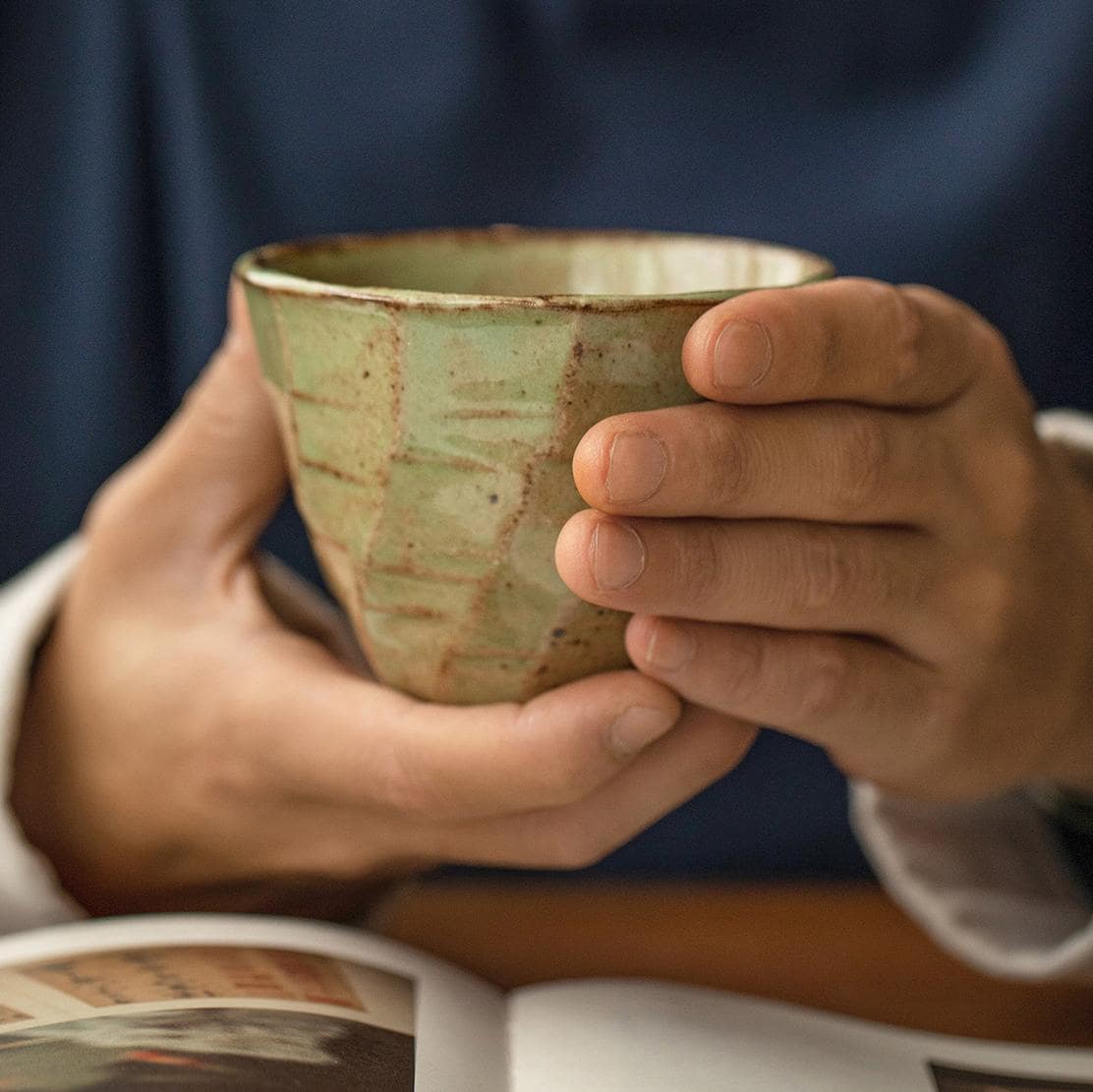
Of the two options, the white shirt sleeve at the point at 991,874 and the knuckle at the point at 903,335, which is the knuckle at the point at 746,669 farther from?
the white shirt sleeve at the point at 991,874

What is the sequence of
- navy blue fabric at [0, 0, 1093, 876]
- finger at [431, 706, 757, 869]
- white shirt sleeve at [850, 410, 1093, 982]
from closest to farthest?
finger at [431, 706, 757, 869] → white shirt sleeve at [850, 410, 1093, 982] → navy blue fabric at [0, 0, 1093, 876]

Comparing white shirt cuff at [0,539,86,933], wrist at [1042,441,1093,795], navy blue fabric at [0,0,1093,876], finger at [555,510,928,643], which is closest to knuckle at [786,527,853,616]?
finger at [555,510,928,643]

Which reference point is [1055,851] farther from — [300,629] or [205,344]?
[205,344]

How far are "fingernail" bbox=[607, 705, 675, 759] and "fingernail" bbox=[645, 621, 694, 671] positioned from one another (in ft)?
0.06

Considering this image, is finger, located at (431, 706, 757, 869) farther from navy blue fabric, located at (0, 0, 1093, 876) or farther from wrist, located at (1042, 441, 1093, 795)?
navy blue fabric, located at (0, 0, 1093, 876)

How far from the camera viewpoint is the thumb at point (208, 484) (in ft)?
1.68

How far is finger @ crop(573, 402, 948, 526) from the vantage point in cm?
34

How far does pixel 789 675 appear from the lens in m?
0.40

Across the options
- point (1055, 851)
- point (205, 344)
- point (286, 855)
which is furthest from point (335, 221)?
point (1055, 851)

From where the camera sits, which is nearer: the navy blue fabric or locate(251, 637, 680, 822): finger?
locate(251, 637, 680, 822): finger

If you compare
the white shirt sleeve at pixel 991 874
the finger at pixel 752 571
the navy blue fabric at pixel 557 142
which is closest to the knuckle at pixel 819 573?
the finger at pixel 752 571

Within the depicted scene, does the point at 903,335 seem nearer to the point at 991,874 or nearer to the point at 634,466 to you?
the point at 634,466

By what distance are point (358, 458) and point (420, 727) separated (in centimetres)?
10

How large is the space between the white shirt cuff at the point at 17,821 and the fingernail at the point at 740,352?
0.36 meters
